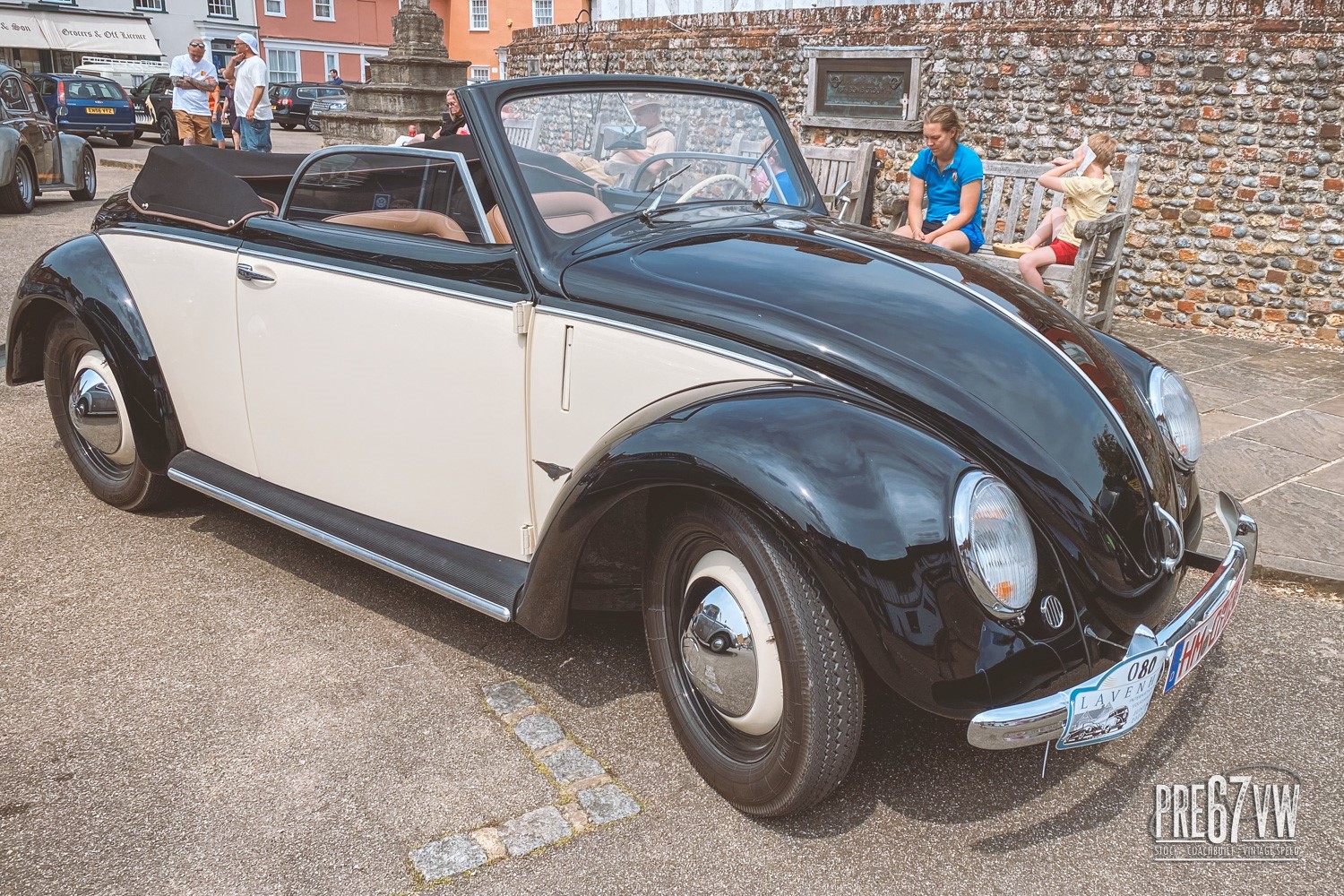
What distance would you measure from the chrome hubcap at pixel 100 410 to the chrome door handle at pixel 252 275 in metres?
0.90

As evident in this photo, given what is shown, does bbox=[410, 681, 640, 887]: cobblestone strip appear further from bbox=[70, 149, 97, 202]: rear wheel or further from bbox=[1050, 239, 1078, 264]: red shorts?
bbox=[70, 149, 97, 202]: rear wheel

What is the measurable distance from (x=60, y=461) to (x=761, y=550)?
391 cm

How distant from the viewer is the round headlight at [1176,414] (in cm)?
306

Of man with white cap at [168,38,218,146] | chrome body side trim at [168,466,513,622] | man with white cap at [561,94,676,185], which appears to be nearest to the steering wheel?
man with white cap at [561,94,676,185]

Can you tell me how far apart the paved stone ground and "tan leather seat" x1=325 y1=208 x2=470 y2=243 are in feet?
9.70

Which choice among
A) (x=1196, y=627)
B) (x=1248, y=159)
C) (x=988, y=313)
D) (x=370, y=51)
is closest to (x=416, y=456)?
(x=988, y=313)

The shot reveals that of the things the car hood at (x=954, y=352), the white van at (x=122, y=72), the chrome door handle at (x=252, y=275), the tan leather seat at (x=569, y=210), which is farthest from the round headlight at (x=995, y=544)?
the white van at (x=122, y=72)

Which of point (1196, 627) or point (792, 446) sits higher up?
point (792, 446)

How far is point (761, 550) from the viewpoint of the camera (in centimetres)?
234

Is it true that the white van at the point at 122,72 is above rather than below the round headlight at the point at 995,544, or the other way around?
above

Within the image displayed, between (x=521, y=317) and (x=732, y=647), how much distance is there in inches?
41.5

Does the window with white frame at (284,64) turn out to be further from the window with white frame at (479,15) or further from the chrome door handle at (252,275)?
the chrome door handle at (252,275)

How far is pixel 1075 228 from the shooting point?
6570 mm

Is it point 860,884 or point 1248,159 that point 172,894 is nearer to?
point 860,884
